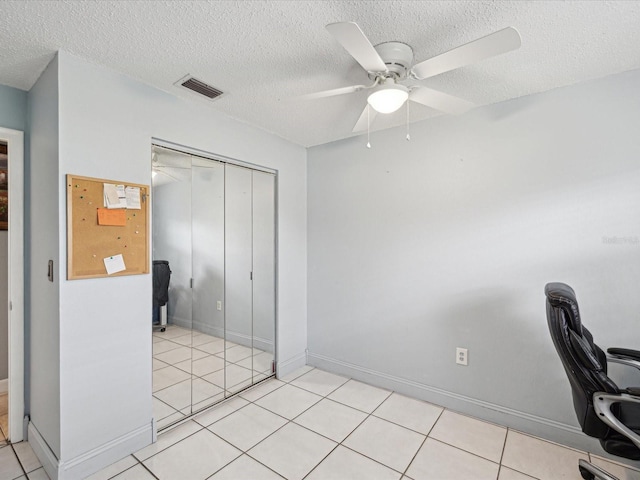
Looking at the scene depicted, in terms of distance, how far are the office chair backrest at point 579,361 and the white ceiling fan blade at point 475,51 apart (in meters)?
1.21

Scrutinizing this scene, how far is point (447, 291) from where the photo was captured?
266 cm

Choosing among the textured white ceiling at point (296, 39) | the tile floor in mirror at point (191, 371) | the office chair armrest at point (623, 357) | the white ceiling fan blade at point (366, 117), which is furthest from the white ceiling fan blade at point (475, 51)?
the tile floor in mirror at point (191, 371)

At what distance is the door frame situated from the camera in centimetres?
215

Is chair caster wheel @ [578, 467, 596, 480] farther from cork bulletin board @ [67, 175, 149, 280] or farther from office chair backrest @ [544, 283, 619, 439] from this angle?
cork bulletin board @ [67, 175, 149, 280]

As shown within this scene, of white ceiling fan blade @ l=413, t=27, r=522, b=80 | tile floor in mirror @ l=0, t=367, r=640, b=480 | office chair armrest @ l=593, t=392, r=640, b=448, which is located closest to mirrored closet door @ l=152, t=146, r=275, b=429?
tile floor in mirror @ l=0, t=367, r=640, b=480

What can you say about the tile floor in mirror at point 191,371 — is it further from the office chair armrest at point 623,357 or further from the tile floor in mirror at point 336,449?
the office chair armrest at point 623,357

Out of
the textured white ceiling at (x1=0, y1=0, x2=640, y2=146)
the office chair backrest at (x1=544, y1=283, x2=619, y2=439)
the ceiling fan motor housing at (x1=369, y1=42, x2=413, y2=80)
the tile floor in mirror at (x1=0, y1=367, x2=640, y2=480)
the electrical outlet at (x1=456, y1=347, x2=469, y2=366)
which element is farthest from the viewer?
the electrical outlet at (x1=456, y1=347, x2=469, y2=366)

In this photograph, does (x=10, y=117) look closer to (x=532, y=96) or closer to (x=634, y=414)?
(x=532, y=96)

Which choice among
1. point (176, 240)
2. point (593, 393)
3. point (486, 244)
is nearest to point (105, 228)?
point (176, 240)

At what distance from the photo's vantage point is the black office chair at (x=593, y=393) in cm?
151

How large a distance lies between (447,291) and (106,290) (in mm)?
2456

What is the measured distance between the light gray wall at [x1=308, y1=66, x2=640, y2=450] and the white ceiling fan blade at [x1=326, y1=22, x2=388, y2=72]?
136cm

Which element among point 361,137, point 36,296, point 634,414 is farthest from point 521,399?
point 36,296

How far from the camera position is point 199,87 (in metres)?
2.19
